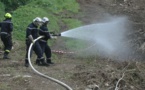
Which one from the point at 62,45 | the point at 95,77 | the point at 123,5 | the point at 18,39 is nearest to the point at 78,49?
the point at 62,45

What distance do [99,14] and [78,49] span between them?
18.6ft

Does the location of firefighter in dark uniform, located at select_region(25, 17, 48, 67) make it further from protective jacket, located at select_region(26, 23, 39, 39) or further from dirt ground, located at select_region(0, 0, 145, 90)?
dirt ground, located at select_region(0, 0, 145, 90)

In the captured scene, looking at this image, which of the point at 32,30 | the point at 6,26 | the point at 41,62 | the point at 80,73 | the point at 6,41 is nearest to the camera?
the point at 80,73

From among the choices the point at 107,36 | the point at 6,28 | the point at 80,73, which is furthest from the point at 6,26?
the point at 107,36

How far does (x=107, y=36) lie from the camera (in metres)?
16.6

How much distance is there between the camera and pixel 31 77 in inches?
424

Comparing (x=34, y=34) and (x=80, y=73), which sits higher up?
(x=34, y=34)

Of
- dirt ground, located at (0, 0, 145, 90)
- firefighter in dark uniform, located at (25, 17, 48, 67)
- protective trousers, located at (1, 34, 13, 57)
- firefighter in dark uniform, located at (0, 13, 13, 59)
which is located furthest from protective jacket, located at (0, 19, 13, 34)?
firefighter in dark uniform, located at (25, 17, 48, 67)

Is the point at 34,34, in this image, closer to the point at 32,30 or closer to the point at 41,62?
the point at 32,30

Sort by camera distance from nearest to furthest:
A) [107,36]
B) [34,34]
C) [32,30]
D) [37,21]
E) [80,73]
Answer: [80,73] < [37,21] < [32,30] < [34,34] < [107,36]

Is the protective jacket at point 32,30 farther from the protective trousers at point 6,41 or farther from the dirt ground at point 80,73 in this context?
the protective trousers at point 6,41

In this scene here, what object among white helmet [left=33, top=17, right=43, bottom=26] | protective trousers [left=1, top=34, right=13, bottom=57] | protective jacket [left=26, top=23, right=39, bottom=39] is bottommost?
protective trousers [left=1, top=34, right=13, bottom=57]

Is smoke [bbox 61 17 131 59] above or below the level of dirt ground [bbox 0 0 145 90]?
below

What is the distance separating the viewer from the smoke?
14927 millimetres
